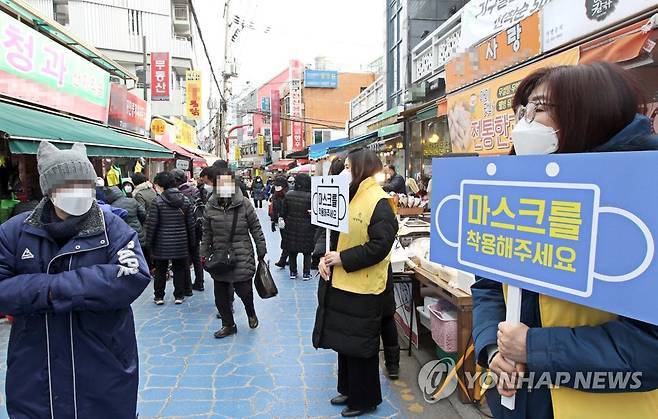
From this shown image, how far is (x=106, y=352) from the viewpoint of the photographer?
211cm

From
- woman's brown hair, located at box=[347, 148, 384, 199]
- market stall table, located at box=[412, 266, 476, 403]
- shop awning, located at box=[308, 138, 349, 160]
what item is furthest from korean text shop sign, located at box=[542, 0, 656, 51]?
shop awning, located at box=[308, 138, 349, 160]

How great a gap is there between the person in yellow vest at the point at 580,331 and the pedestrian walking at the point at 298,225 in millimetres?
6383

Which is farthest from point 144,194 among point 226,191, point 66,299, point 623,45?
point 623,45

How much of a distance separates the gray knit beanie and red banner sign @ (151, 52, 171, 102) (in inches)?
696

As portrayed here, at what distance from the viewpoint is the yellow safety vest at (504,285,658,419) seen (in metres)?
1.33

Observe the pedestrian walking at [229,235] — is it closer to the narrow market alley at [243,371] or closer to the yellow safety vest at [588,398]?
the narrow market alley at [243,371]

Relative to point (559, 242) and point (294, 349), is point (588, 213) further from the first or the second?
point (294, 349)

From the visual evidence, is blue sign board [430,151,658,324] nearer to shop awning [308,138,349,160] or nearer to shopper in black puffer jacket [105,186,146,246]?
shopper in black puffer jacket [105,186,146,246]

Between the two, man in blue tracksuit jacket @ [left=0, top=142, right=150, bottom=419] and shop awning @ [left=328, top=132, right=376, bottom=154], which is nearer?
man in blue tracksuit jacket @ [left=0, top=142, right=150, bottom=419]

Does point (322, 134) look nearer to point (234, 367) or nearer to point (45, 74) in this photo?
point (45, 74)

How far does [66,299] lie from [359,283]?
1.93m

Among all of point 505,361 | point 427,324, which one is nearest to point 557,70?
point 505,361

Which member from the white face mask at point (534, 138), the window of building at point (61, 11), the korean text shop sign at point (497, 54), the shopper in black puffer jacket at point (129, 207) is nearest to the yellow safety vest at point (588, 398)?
the white face mask at point (534, 138)

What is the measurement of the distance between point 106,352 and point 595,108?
7.88ft
